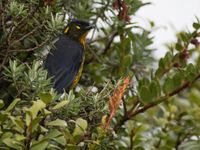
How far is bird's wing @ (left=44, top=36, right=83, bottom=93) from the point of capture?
2921mm

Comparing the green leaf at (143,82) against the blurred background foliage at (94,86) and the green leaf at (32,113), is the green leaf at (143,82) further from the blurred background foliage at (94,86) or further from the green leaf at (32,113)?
the green leaf at (32,113)

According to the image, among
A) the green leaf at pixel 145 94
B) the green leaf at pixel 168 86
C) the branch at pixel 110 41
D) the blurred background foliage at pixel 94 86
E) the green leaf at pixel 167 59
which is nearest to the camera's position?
the blurred background foliage at pixel 94 86

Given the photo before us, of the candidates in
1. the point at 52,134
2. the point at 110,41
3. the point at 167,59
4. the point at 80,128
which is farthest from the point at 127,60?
the point at 52,134

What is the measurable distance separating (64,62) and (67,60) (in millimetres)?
28

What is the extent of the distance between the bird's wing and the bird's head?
6 cm

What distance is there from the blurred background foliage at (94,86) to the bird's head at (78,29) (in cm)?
7

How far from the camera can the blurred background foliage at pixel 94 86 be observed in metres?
1.73

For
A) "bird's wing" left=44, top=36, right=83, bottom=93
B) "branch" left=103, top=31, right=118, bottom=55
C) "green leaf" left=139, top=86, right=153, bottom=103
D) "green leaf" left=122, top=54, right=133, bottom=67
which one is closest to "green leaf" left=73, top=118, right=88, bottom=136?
"green leaf" left=139, top=86, right=153, bottom=103

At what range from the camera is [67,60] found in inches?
127

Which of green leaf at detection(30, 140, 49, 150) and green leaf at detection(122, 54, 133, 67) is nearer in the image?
green leaf at detection(30, 140, 49, 150)

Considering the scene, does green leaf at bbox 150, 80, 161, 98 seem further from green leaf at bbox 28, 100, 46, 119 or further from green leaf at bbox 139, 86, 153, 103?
green leaf at bbox 28, 100, 46, 119

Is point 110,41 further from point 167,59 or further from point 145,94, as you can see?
point 145,94

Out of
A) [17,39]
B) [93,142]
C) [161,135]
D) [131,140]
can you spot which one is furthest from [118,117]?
[93,142]

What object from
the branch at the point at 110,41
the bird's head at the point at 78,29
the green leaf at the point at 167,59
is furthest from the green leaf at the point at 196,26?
the bird's head at the point at 78,29
